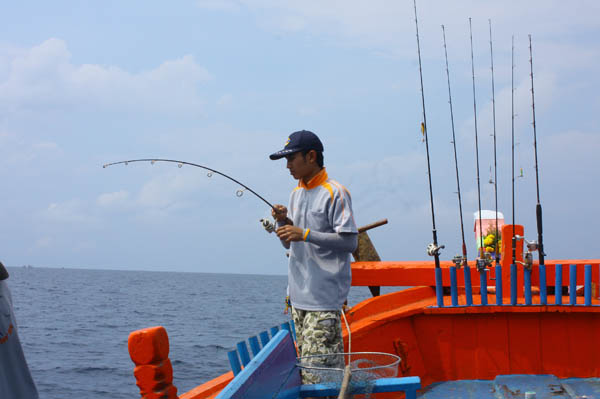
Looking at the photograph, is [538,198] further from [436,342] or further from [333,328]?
[333,328]

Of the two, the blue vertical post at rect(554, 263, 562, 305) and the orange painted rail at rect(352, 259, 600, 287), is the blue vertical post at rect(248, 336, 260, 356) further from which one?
the blue vertical post at rect(554, 263, 562, 305)

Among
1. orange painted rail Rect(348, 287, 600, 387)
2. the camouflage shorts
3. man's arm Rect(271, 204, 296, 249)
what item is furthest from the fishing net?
orange painted rail Rect(348, 287, 600, 387)

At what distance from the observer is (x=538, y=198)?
662cm

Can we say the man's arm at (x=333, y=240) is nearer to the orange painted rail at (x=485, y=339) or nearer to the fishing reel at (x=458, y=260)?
the orange painted rail at (x=485, y=339)

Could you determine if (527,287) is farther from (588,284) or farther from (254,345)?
(254,345)

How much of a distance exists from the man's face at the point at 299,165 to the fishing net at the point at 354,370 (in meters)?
1.19

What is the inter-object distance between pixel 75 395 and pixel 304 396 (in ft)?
48.5

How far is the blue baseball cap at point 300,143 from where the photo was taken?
4000mm

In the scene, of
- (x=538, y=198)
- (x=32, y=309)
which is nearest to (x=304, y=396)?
(x=538, y=198)

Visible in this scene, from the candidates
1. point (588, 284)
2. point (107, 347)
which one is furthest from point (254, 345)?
point (107, 347)

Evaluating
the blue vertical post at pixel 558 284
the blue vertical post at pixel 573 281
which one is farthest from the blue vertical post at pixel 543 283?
the blue vertical post at pixel 573 281

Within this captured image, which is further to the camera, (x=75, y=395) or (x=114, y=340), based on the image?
(x=114, y=340)

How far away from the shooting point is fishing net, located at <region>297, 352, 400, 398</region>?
2975 millimetres

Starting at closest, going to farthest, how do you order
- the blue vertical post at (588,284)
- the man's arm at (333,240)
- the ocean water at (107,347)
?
1. the man's arm at (333,240)
2. the blue vertical post at (588,284)
3. the ocean water at (107,347)
